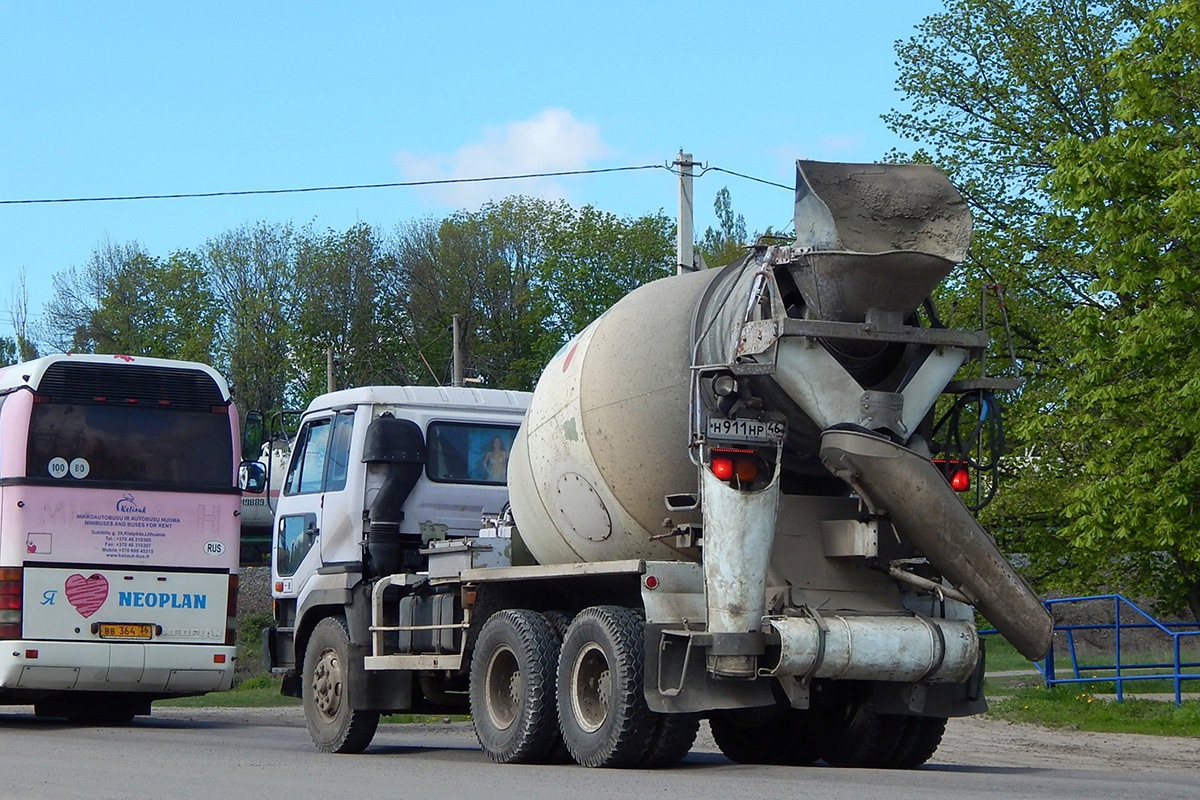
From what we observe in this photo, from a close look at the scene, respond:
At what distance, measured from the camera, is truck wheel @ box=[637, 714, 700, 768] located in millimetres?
10586

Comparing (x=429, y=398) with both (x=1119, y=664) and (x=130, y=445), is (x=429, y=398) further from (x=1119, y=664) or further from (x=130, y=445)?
(x=1119, y=664)

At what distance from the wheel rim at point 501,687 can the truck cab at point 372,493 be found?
173 centimetres

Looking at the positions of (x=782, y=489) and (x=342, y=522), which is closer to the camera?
(x=782, y=489)

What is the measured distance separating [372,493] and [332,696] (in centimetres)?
165

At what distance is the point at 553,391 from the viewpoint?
12.1 meters

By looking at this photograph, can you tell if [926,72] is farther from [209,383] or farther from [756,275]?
[756,275]

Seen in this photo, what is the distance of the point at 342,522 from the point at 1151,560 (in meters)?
16.0

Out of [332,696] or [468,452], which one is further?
[468,452]

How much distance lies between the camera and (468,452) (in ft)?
47.7

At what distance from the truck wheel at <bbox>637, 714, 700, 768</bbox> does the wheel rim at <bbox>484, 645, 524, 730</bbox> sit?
4.52ft

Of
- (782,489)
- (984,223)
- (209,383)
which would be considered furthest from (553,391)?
(984,223)

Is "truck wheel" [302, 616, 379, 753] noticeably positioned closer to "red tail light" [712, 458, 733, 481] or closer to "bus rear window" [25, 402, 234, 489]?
"bus rear window" [25, 402, 234, 489]

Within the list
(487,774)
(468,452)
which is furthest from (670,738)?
(468,452)

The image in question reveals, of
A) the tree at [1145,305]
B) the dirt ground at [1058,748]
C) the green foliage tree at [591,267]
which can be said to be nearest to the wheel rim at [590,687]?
the dirt ground at [1058,748]
